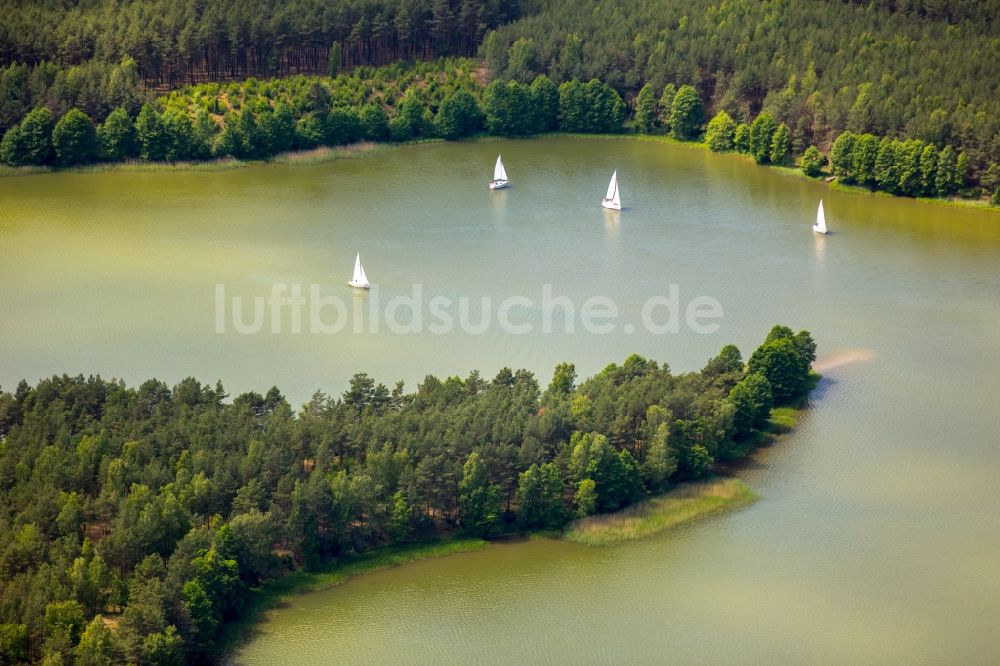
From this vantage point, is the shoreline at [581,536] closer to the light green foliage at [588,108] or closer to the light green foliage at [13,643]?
the light green foliage at [13,643]

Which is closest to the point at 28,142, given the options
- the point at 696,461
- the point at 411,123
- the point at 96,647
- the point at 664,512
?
the point at 411,123

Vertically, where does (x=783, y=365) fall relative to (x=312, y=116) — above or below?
below

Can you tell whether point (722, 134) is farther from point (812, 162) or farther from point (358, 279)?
point (358, 279)

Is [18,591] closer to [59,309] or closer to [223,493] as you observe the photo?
[223,493]

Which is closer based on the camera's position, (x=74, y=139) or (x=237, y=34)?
(x=74, y=139)

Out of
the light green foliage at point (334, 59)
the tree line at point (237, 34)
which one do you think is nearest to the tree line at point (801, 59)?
the tree line at point (237, 34)

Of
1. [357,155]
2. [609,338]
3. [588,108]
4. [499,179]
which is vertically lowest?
[609,338]

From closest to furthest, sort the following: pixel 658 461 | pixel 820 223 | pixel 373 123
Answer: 1. pixel 658 461
2. pixel 820 223
3. pixel 373 123
